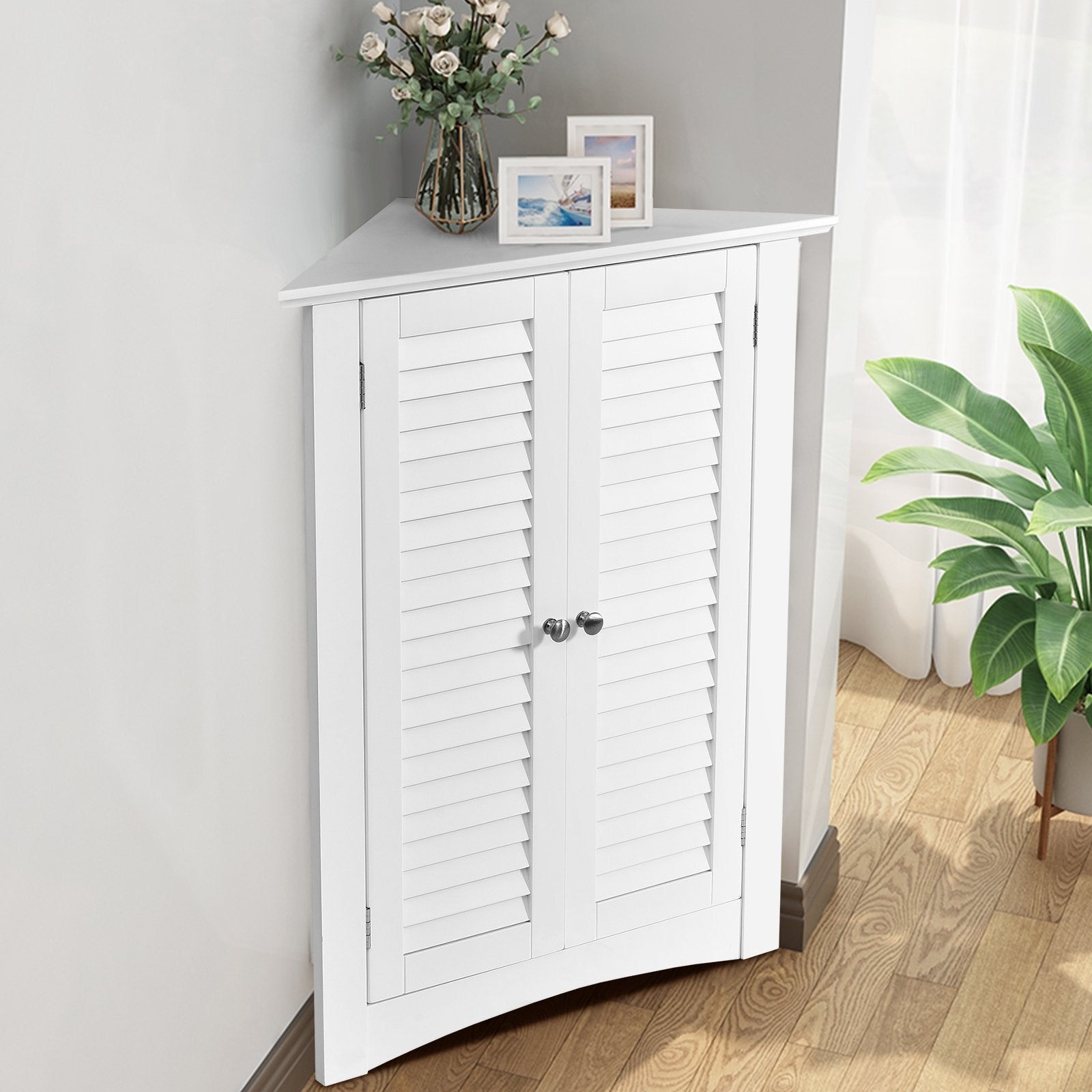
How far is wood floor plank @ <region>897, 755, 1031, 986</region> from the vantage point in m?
2.70

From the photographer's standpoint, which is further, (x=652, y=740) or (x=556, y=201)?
(x=652, y=740)

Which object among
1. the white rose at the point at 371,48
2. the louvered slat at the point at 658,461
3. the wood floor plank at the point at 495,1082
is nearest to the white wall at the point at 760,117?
the louvered slat at the point at 658,461

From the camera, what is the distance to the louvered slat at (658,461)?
2285mm

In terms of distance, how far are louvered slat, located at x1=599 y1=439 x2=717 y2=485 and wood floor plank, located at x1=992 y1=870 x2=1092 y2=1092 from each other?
1.07 metres

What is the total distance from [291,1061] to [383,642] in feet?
2.20

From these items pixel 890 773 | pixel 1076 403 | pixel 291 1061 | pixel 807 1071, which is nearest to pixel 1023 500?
pixel 1076 403

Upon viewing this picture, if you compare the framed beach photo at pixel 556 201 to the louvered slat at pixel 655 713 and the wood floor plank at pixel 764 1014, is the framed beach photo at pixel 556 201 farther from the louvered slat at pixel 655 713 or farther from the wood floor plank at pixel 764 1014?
the wood floor plank at pixel 764 1014

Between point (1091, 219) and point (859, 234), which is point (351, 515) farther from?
point (1091, 219)

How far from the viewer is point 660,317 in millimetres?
2256

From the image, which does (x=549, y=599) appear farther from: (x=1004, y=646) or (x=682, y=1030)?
(x=1004, y=646)

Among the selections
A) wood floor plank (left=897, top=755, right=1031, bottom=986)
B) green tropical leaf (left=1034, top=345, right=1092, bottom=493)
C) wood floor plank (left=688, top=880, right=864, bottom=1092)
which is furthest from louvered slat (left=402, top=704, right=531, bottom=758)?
green tropical leaf (left=1034, top=345, right=1092, bottom=493)

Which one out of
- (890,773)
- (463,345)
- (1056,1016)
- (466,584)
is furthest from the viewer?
(890,773)

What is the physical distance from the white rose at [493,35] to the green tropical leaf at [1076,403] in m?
Result: 1.13

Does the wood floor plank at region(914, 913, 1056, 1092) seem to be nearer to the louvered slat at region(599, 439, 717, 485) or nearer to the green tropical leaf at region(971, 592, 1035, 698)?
the green tropical leaf at region(971, 592, 1035, 698)
